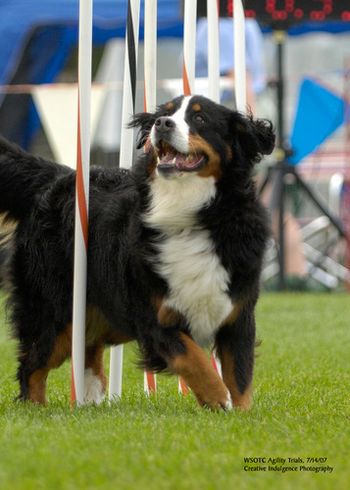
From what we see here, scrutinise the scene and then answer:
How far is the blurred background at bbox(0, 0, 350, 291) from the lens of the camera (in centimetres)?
1294

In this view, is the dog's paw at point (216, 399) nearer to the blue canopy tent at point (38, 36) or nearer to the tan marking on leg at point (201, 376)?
the tan marking on leg at point (201, 376)

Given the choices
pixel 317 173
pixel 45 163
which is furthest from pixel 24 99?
pixel 45 163

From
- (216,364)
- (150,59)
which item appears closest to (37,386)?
(216,364)

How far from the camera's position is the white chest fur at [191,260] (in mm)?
4543

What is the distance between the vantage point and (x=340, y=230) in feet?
40.9

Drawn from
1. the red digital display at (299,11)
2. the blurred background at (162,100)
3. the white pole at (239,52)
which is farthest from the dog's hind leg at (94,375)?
the blurred background at (162,100)

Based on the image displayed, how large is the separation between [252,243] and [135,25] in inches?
46.5

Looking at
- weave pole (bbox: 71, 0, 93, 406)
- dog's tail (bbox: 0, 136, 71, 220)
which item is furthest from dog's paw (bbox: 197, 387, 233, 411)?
dog's tail (bbox: 0, 136, 71, 220)

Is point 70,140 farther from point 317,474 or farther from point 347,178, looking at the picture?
point 317,474

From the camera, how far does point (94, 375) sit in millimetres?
5348

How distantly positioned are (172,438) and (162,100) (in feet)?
32.7

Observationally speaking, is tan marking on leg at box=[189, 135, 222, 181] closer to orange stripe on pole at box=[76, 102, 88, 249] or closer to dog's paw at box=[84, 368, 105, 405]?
orange stripe on pole at box=[76, 102, 88, 249]

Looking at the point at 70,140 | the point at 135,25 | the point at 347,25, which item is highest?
the point at 135,25

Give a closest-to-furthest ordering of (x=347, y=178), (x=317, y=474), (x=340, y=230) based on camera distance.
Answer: (x=317, y=474)
(x=340, y=230)
(x=347, y=178)
